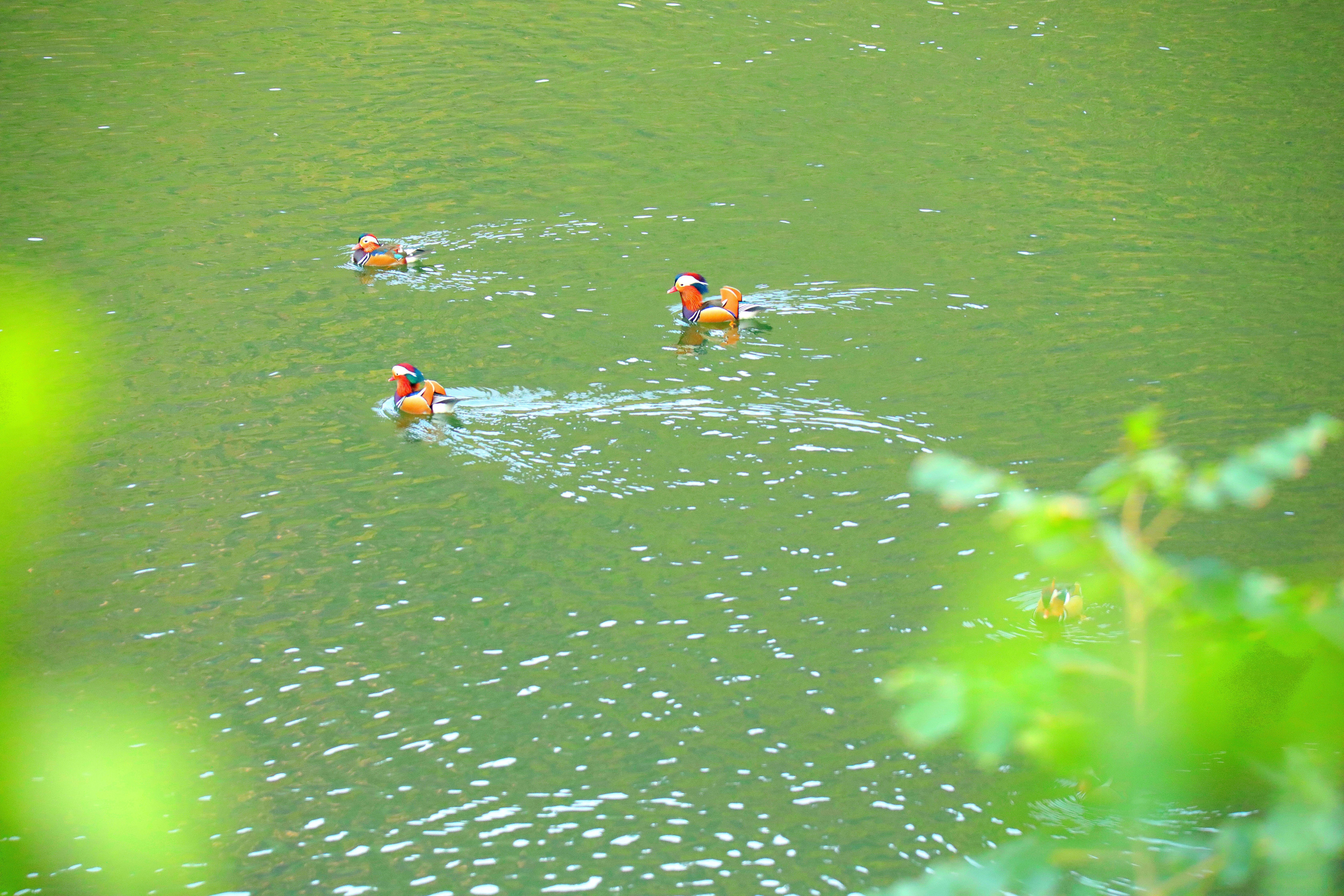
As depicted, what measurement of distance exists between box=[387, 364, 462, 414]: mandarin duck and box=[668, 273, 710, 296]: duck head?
71.5 inches

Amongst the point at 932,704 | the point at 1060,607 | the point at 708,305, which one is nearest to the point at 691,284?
the point at 708,305

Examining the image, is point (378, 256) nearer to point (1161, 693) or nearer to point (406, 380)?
point (406, 380)

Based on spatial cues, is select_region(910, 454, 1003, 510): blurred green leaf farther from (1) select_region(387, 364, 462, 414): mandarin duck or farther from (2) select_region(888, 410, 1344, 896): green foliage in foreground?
(1) select_region(387, 364, 462, 414): mandarin duck

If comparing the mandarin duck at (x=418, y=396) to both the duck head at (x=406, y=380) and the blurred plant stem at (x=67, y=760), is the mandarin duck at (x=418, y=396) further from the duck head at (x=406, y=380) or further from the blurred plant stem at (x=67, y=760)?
the blurred plant stem at (x=67, y=760)

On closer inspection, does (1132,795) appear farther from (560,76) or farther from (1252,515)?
(560,76)

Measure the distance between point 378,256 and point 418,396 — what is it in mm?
2233

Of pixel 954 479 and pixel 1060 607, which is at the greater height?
pixel 954 479

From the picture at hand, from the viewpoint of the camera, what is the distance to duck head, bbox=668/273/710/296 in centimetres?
775

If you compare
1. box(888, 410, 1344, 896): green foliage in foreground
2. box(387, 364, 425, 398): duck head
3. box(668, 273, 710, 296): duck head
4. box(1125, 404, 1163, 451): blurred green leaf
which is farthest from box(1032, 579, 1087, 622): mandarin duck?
A: box(1125, 404, 1163, 451): blurred green leaf

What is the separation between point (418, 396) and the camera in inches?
258

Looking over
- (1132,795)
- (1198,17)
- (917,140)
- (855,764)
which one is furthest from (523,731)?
(1198,17)

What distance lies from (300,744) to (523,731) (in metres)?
0.79

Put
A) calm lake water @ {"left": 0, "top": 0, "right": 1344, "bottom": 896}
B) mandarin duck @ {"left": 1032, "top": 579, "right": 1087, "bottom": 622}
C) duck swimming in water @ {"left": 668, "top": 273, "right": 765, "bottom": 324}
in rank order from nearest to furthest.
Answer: calm lake water @ {"left": 0, "top": 0, "right": 1344, "bottom": 896}
mandarin duck @ {"left": 1032, "top": 579, "right": 1087, "bottom": 622}
duck swimming in water @ {"left": 668, "top": 273, "right": 765, "bottom": 324}

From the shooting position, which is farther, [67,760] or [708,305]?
[708,305]
